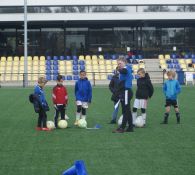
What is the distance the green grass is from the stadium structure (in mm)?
27568

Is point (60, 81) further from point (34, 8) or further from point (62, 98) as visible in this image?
point (34, 8)

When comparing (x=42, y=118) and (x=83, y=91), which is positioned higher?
(x=83, y=91)

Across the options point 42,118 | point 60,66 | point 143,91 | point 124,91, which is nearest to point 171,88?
point 143,91

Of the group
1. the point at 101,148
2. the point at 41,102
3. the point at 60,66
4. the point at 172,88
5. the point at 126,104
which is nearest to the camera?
Answer: the point at 101,148

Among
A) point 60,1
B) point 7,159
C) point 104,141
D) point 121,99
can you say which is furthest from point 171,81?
point 60,1

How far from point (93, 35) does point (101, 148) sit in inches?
1582

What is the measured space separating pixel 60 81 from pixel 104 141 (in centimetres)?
338

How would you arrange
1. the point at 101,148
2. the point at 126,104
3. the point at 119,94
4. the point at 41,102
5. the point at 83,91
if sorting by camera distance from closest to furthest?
the point at 101,148
the point at 126,104
the point at 119,94
the point at 41,102
the point at 83,91

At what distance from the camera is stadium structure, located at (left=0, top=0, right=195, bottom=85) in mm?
47438

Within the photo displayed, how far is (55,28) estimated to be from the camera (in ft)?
173

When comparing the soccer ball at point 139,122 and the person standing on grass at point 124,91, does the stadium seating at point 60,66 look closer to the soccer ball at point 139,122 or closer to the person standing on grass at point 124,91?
the soccer ball at point 139,122

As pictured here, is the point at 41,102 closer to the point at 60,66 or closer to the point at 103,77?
the point at 103,77

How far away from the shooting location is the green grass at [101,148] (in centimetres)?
1045

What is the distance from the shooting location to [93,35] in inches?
2068
